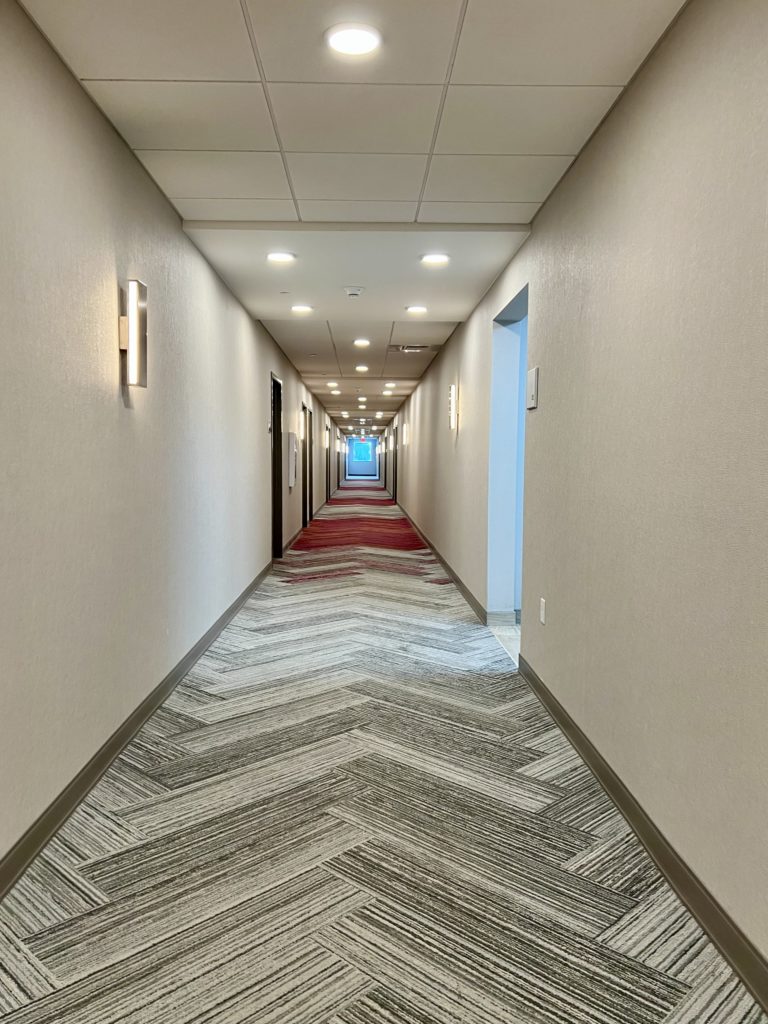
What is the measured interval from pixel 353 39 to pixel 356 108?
0.42 metres

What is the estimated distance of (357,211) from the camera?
3.54 m

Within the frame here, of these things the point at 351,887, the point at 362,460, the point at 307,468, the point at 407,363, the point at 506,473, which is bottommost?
the point at 351,887

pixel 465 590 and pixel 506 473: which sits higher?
pixel 506 473

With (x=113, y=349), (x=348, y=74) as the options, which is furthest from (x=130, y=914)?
(x=348, y=74)

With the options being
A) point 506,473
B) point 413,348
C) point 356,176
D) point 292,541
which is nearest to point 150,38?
point 356,176

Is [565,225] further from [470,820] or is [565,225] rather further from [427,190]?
[470,820]

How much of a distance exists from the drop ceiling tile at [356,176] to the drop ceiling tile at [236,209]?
0.60 feet

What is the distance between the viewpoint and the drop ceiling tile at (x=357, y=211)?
3.44 meters

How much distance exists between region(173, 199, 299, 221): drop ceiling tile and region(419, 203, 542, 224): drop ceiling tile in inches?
27.7

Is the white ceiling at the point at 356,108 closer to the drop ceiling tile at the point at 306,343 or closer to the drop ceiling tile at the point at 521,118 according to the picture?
the drop ceiling tile at the point at 521,118

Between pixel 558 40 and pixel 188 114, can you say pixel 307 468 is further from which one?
pixel 558 40

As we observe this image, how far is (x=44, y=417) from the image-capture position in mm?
2096

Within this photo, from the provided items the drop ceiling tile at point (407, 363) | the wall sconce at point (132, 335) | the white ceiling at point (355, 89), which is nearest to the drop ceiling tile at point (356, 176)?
the white ceiling at point (355, 89)

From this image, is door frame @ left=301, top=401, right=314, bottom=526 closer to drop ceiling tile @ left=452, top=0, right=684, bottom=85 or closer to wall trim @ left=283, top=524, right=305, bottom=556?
wall trim @ left=283, top=524, right=305, bottom=556
